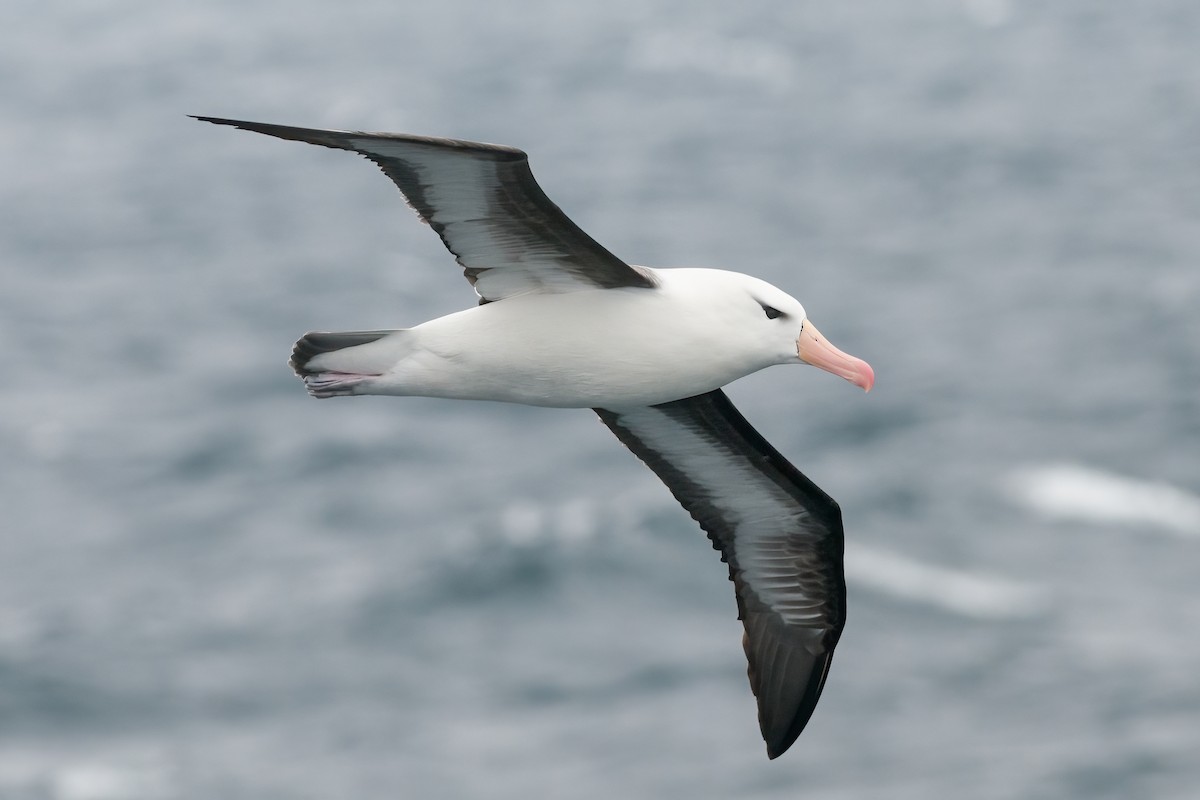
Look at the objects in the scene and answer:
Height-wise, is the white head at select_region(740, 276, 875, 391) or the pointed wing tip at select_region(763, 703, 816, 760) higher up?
the white head at select_region(740, 276, 875, 391)

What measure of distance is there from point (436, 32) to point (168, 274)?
41025mm

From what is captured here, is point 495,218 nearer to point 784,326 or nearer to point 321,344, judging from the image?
point 321,344

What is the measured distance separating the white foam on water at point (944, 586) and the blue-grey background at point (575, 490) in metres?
0.14

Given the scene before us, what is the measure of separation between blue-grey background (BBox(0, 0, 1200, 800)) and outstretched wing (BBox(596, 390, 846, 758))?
45077 millimetres

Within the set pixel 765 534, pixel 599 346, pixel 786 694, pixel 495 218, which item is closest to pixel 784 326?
pixel 599 346

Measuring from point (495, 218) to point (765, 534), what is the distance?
3.33 meters

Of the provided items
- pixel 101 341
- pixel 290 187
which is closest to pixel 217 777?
pixel 101 341

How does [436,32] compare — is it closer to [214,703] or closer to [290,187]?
A: [290,187]

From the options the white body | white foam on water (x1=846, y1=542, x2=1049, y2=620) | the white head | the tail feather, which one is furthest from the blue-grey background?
the tail feather

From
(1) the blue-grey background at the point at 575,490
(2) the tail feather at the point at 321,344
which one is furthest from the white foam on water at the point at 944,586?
(2) the tail feather at the point at 321,344

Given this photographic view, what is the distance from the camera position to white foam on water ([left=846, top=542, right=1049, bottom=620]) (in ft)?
203

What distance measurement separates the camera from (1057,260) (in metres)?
89.5

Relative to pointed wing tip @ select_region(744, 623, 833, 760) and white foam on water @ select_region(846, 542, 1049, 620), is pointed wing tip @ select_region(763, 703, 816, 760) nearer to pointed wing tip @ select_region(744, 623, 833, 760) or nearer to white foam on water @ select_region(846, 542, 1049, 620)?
pointed wing tip @ select_region(744, 623, 833, 760)

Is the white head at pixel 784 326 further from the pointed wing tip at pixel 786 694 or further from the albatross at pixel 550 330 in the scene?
the pointed wing tip at pixel 786 694
